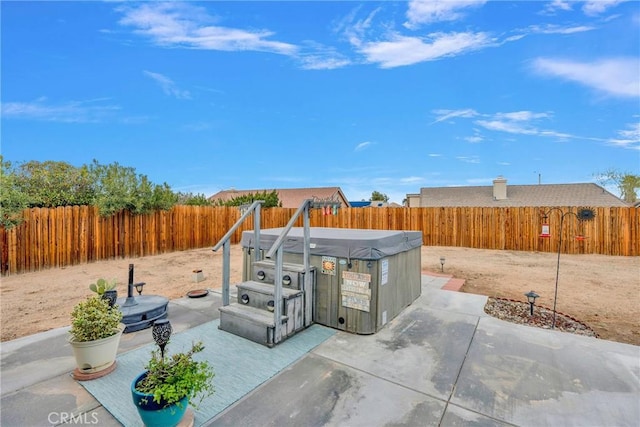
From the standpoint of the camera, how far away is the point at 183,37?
6.54 meters

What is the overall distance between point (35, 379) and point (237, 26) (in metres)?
7.46

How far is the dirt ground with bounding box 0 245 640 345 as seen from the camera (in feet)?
14.4

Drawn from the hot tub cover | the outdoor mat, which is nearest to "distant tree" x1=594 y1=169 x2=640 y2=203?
the hot tub cover

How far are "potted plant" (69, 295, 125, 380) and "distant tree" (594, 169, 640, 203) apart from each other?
35.4 meters

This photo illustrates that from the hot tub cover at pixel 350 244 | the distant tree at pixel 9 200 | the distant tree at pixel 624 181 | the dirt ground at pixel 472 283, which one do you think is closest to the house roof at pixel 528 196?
the distant tree at pixel 624 181

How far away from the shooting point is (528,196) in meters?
21.3

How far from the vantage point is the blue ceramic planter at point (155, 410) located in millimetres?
1659

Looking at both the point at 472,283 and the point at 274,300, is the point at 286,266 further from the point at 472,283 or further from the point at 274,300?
the point at 472,283

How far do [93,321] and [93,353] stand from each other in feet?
0.97

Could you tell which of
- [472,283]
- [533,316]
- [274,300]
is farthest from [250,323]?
[472,283]

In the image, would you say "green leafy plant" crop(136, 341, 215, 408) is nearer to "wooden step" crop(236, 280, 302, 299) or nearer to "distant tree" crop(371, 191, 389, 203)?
"wooden step" crop(236, 280, 302, 299)

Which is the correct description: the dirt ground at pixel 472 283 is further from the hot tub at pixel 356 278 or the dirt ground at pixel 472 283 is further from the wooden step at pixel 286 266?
the hot tub at pixel 356 278

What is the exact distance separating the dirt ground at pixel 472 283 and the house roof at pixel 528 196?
468 inches

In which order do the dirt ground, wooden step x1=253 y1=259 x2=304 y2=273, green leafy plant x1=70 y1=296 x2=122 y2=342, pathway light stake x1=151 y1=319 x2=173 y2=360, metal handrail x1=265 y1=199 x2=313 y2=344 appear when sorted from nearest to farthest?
pathway light stake x1=151 y1=319 x2=173 y2=360
green leafy plant x1=70 y1=296 x2=122 y2=342
metal handrail x1=265 y1=199 x2=313 y2=344
wooden step x1=253 y1=259 x2=304 y2=273
the dirt ground
